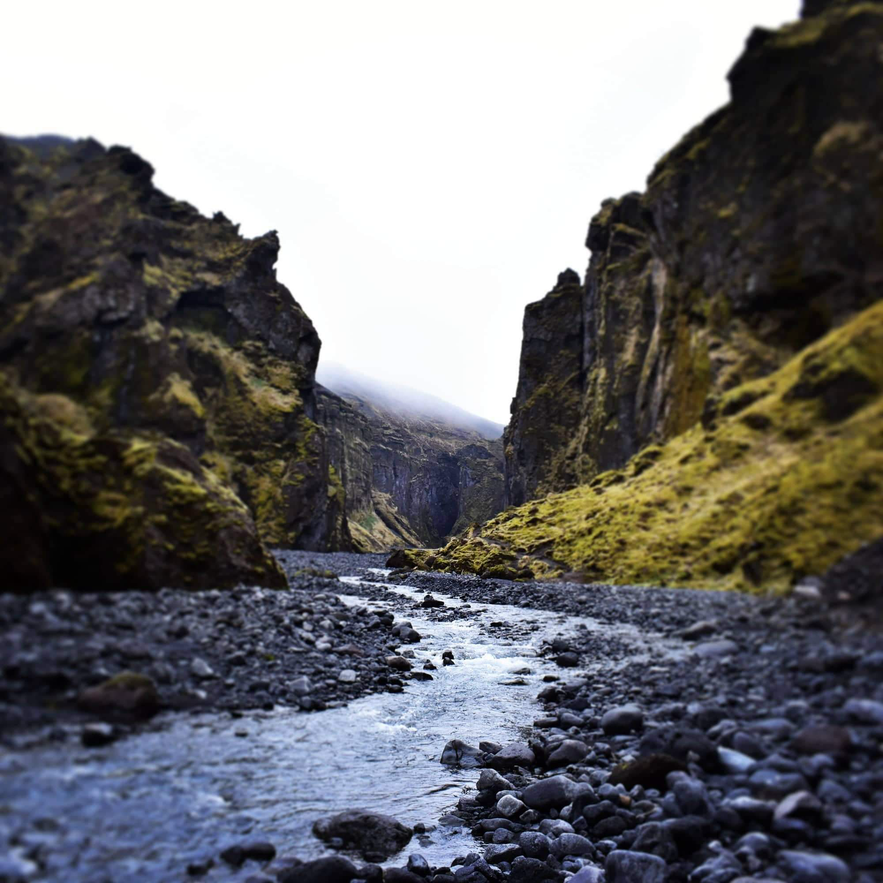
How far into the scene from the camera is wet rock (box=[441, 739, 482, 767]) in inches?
252

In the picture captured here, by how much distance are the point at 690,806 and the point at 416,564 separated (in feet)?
122

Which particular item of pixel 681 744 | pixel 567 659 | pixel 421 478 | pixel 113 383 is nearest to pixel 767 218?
pixel 681 744

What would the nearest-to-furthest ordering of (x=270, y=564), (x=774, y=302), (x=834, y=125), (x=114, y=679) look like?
(x=114, y=679) → (x=834, y=125) → (x=774, y=302) → (x=270, y=564)

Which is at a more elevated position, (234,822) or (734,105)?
(734,105)

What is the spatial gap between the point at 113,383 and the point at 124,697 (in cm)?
143

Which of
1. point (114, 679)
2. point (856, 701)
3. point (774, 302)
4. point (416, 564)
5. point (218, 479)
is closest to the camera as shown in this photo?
point (856, 701)

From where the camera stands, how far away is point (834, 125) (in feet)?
7.98

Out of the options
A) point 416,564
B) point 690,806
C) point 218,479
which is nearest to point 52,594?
point 218,479

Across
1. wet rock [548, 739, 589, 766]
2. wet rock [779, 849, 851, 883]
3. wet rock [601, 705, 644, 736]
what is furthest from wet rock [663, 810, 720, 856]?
wet rock [548, 739, 589, 766]

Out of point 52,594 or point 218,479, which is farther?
point 218,479

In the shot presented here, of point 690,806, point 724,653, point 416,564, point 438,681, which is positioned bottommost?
point 416,564

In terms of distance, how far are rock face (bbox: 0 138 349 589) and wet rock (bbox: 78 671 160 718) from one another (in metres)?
0.46

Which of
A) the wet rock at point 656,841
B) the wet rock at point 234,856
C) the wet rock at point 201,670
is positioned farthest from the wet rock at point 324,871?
the wet rock at point 656,841

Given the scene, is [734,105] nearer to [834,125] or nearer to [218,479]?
[834,125]
